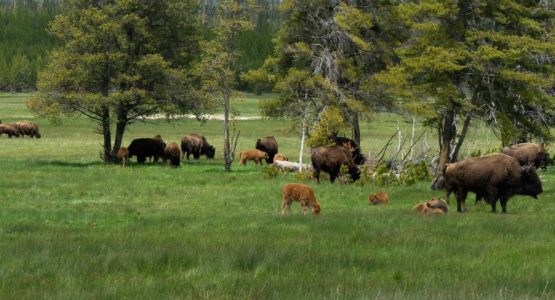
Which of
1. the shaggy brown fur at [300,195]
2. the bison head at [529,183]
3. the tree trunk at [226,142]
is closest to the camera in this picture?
the shaggy brown fur at [300,195]

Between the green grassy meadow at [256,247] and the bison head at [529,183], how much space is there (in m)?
0.58

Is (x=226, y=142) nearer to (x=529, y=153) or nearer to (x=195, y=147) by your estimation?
(x=195, y=147)

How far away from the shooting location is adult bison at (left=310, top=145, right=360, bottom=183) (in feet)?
98.1

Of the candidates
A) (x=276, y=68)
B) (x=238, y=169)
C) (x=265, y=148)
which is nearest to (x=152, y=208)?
(x=238, y=169)

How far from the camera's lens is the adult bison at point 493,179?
20.1 meters

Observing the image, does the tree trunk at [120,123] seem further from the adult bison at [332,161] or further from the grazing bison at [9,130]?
the grazing bison at [9,130]

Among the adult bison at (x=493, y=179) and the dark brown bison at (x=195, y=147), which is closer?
the adult bison at (x=493, y=179)

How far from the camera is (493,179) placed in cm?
2003

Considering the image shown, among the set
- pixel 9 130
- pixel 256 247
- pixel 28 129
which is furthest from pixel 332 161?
pixel 9 130

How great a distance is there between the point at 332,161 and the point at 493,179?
10550 millimetres

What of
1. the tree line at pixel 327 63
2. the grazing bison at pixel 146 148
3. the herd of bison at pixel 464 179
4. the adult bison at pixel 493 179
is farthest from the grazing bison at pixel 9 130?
the adult bison at pixel 493 179

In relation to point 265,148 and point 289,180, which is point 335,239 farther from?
point 265,148

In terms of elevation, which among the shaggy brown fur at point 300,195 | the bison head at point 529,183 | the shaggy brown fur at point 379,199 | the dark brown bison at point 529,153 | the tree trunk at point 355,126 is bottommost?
the shaggy brown fur at point 379,199

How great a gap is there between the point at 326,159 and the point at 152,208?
10.0 m
